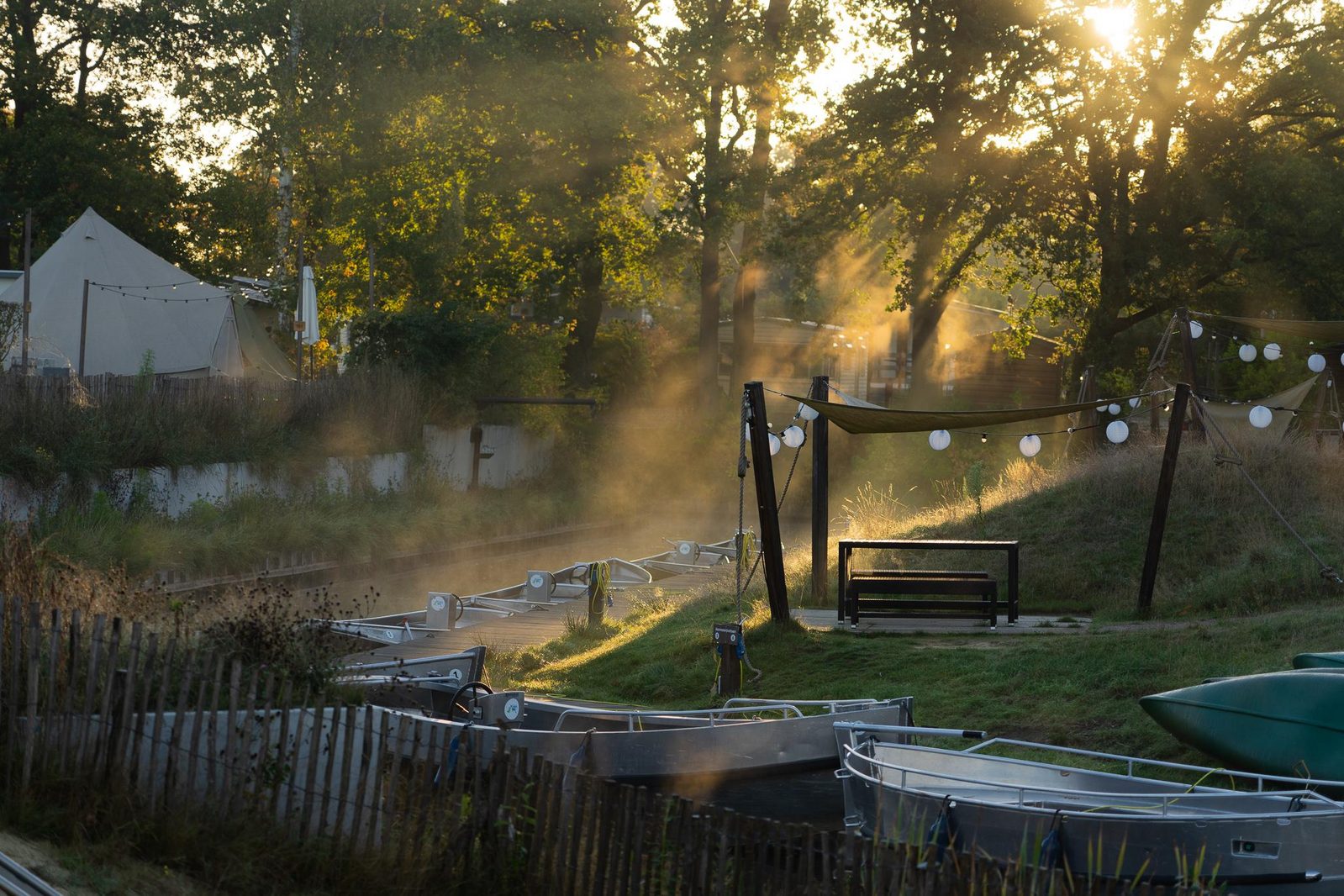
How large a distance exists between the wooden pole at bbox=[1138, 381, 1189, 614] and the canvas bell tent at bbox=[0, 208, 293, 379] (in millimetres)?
18807

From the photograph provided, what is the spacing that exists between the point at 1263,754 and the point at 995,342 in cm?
2938

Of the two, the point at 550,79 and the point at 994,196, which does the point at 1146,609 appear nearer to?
the point at 994,196

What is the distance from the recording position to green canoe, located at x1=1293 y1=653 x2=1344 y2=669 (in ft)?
32.1

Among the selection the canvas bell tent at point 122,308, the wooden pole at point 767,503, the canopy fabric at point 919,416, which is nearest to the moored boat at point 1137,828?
the wooden pole at point 767,503

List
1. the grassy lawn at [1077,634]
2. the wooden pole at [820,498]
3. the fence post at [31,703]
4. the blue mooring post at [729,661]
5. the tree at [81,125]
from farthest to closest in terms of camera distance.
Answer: the tree at [81,125]
the wooden pole at [820,498]
the blue mooring post at [729,661]
the grassy lawn at [1077,634]
the fence post at [31,703]

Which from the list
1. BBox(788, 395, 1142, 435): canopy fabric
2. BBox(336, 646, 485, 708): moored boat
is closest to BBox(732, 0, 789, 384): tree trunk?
BBox(788, 395, 1142, 435): canopy fabric

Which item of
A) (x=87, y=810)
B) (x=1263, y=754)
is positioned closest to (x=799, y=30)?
(x=1263, y=754)

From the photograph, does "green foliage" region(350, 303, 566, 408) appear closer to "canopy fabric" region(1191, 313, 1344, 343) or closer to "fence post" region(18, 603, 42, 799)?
"canopy fabric" region(1191, 313, 1344, 343)

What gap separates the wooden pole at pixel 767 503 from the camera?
13.8 metres

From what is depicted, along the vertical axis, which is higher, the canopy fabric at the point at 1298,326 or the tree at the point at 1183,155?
the tree at the point at 1183,155

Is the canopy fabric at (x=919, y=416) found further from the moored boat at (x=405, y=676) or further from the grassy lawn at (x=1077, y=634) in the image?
the moored boat at (x=405, y=676)

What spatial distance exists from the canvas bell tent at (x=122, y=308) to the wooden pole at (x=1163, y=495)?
18.8 m

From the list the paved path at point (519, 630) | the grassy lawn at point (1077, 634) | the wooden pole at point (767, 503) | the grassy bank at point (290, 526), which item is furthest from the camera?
the grassy bank at point (290, 526)

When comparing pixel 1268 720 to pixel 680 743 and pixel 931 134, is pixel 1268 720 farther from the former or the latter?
pixel 931 134
